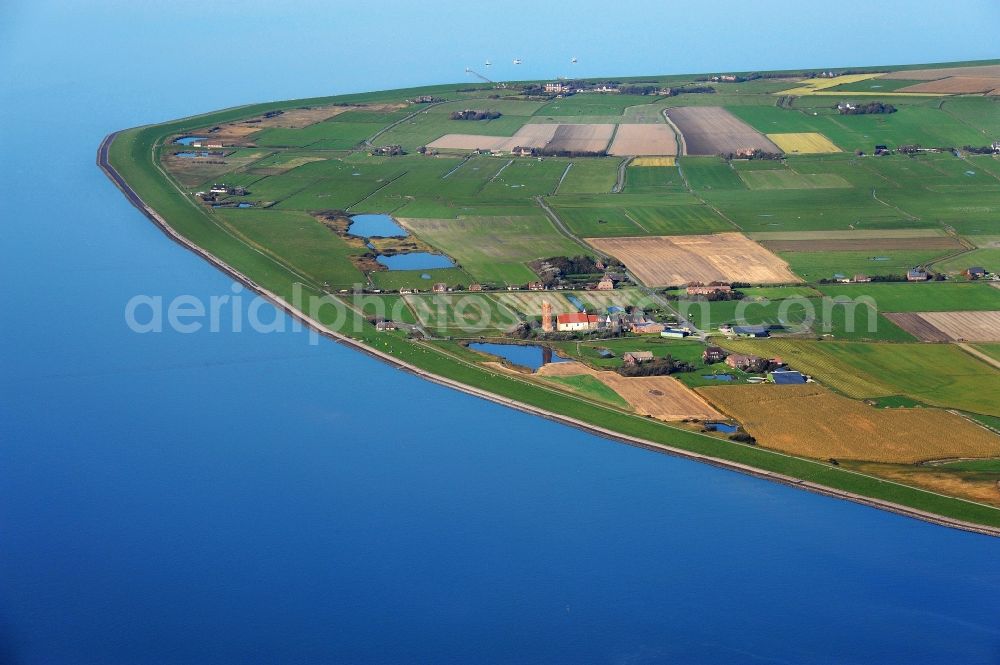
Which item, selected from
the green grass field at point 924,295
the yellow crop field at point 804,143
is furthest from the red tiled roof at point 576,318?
the yellow crop field at point 804,143

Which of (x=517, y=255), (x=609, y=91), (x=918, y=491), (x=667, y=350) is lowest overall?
(x=918, y=491)

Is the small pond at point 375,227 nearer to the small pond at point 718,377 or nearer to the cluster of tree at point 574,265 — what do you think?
the cluster of tree at point 574,265

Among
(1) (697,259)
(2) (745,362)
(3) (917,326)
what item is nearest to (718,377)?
(2) (745,362)

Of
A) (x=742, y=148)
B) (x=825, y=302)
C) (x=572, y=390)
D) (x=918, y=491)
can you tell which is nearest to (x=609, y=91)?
(x=742, y=148)

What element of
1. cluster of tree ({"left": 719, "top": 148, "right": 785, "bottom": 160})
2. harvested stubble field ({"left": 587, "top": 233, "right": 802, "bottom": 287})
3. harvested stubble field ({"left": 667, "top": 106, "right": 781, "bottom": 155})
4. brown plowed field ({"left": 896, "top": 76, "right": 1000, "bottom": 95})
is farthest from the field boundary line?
brown plowed field ({"left": 896, "top": 76, "right": 1000, "bottom": 95})

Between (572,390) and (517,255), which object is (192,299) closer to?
(517,255)
